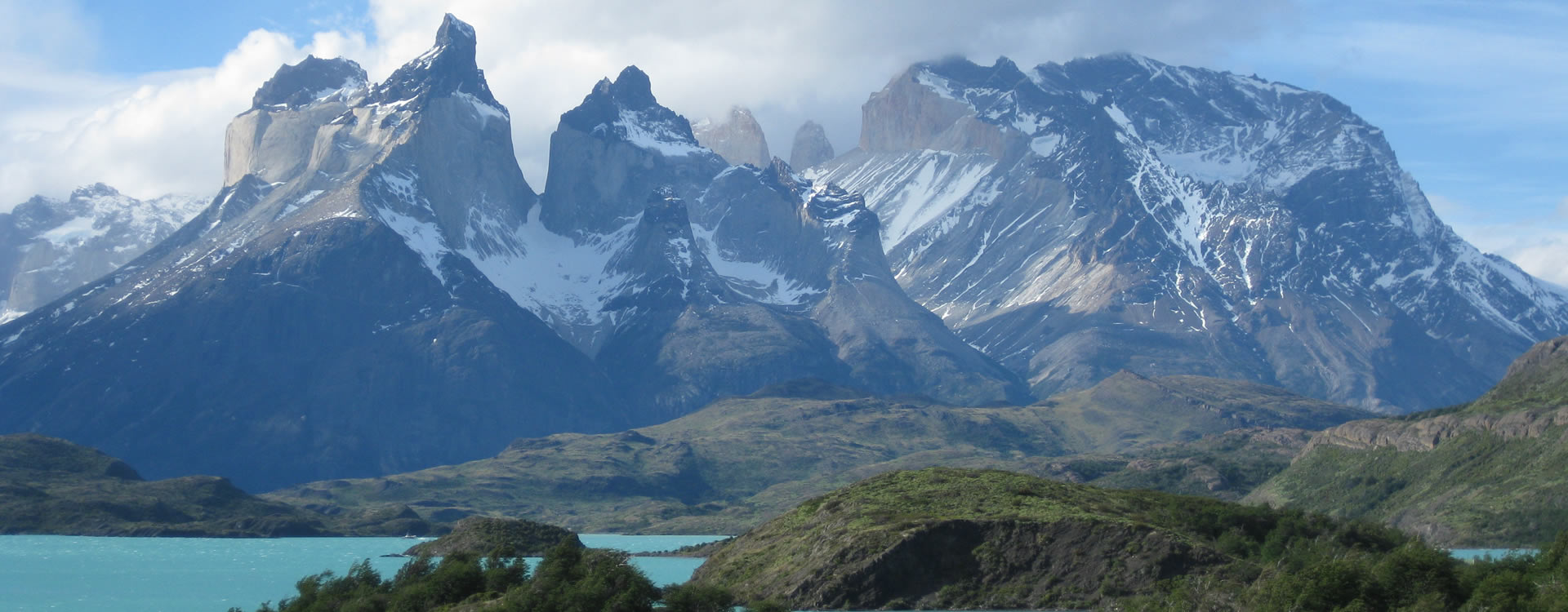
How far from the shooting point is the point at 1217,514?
19788 cm

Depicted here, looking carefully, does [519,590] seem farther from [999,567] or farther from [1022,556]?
[1022,556]

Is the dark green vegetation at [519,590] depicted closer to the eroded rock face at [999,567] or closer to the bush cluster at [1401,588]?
the eroded rock face at [999,567]

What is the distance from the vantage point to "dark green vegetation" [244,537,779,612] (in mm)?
127125

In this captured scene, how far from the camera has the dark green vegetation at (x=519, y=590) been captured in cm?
12712

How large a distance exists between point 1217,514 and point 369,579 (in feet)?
329

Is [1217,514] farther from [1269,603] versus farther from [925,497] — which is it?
[1269,603]

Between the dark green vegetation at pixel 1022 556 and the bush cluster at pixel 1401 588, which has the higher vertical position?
the dark green vegetation at pixel 1022 556

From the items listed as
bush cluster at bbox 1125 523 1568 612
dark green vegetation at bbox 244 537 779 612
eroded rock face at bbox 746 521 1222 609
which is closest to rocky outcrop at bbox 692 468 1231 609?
eroded rock face at bbox 746 521 1222 609

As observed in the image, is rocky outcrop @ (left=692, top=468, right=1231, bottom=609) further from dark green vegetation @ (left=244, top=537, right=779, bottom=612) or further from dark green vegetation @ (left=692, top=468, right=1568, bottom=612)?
dark green vegetation @ (left=244, top=537, right=779, bottom=612)

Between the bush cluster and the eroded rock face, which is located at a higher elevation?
the eroded rock face

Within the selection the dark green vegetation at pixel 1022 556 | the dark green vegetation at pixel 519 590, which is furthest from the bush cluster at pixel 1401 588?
the dark green vegetation at pixel 519 590

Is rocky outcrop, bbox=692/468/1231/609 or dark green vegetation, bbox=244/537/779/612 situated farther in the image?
rocky outcrop, bbox=692/468/1231/609

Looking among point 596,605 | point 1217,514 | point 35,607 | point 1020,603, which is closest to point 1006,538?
point 1020,603

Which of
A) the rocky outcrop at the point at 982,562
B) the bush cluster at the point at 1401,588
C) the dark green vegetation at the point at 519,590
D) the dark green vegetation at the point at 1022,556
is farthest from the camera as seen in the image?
the rocky outcrop at the point at 982,562
